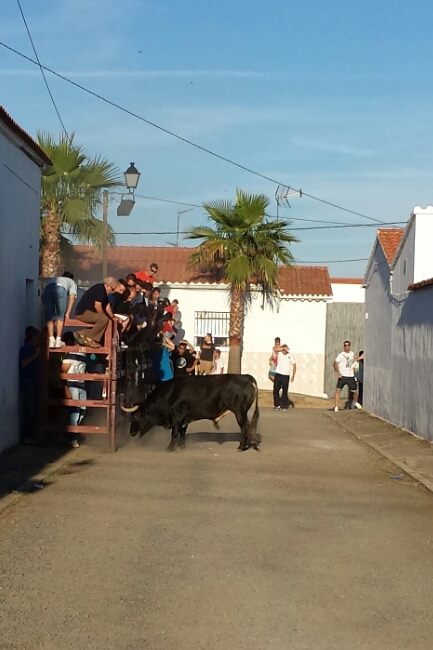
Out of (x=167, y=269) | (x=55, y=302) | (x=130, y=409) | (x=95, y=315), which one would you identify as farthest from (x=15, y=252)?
(x=167, y=269)

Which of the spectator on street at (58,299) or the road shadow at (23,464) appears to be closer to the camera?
the road shadow at (23,464)

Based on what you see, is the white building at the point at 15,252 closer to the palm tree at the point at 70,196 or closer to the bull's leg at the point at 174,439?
the bull's leg at the point at 174,439

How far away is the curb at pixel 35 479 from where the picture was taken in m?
10.6

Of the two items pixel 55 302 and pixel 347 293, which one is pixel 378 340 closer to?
pixel 55 302

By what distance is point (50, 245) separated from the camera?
98.1 ft

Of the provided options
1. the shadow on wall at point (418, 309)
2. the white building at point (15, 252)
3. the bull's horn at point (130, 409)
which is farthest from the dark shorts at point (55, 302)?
the shadow on wall at point (418, 309)

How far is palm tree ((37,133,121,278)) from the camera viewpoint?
2898 centimetres

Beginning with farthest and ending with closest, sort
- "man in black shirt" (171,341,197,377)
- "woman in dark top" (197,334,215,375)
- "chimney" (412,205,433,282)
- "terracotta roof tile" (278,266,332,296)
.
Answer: "terracotta roof tile" (278,266,332,296) < "woman in dark top" (197,334,215,375) < "man in black shirt" (171,341,197,377) < "chimney" (412,205,433,282)

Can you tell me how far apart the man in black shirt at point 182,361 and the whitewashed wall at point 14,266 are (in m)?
5.94

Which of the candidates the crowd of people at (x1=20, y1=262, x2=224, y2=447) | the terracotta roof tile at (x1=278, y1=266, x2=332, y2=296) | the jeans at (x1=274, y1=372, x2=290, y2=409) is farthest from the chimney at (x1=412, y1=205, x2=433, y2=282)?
the terracotta roof tile at (x1=278, y1=266, x2=332, y2=296)

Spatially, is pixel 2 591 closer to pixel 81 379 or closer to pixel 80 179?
pixel 81 379

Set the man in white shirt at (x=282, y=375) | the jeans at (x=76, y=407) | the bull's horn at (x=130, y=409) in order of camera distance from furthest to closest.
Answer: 1. the man in white shirt at (x=282, y=375)
2. the bull's horn at (x=130, y=409)
3. the jeans at (x=76, y=407)

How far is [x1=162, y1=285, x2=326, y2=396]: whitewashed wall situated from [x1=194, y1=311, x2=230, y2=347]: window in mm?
177

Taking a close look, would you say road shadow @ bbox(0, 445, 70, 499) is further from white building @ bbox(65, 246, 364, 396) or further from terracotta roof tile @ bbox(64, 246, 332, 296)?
white building @ bbox(65, 246, 364, 396)
